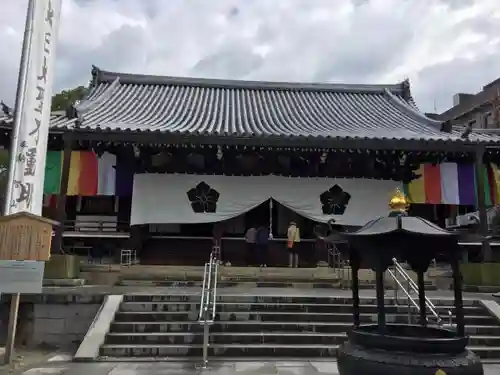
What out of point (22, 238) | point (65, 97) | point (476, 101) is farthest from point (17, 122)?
point (476, 101)

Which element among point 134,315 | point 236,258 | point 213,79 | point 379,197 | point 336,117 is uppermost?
point 213,79

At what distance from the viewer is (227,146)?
14.1 m

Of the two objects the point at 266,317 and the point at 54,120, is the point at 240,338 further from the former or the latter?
the point at 54,120

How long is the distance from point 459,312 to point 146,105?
631 inches

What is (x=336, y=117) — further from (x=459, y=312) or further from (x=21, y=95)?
(x=459, y=312)

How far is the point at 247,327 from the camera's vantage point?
873 cm

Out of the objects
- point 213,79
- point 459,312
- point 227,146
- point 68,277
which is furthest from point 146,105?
point 459,312

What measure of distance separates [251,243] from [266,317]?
220 inches

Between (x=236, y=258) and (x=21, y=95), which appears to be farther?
(x=236, y=258)

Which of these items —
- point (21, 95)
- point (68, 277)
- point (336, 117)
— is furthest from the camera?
point (336, 117)

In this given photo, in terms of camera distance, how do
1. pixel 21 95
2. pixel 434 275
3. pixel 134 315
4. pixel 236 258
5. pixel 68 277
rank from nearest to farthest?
pixel 134 315 → pixel 21 95 → pixel 68 277 → pixel 434 275 → pixel 236 258

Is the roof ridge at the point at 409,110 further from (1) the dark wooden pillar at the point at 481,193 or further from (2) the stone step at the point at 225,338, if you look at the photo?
(2) the stone step at the point at 225,338

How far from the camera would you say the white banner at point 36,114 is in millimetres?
8836

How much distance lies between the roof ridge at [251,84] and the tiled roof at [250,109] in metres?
0.05
